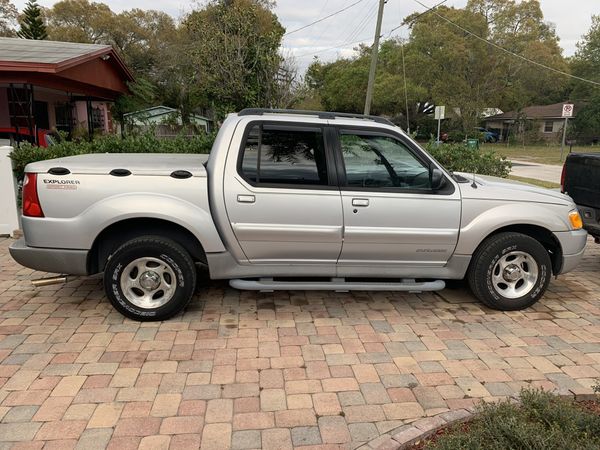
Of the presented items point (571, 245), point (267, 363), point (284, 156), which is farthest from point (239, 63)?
point (267, 363)

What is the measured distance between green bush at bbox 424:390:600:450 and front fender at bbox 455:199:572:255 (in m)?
1.85

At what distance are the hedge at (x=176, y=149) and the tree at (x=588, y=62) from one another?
4508 cm

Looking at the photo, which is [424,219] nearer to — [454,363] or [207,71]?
[454,363]

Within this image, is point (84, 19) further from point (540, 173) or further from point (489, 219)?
point (489, 219)

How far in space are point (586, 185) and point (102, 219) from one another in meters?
5.58

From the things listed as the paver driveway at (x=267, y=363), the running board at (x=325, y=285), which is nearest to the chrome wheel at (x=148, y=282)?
the paver driveway at (x=267, y=363)

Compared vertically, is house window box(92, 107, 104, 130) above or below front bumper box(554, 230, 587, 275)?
above

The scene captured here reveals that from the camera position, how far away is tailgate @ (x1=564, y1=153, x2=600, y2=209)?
19.0 ft

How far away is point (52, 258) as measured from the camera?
4.16 metres

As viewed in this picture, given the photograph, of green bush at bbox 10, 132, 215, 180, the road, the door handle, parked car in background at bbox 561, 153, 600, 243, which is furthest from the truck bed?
the road

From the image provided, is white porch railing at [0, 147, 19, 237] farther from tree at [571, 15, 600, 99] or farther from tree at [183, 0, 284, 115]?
tree at [571, 15, 600, 99]

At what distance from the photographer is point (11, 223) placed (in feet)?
23.8

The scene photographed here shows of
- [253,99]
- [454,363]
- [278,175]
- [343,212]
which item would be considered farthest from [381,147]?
[253,99]

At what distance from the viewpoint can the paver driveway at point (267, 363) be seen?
292 cm
